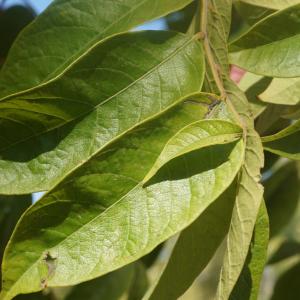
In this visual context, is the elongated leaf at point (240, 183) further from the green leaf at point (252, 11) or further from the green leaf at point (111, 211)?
the green leaf at point (252, 11)

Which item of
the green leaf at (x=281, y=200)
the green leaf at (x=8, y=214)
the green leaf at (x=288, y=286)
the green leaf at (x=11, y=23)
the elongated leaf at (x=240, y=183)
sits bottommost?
the green leaf at (x=288, y=286)

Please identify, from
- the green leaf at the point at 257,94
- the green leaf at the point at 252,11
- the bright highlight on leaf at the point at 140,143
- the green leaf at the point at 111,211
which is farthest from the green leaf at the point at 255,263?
the green leaf at the point at 252,11

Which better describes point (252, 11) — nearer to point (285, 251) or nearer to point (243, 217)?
point (243, 217)

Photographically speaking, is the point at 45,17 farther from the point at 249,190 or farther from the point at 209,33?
the point at 249,190

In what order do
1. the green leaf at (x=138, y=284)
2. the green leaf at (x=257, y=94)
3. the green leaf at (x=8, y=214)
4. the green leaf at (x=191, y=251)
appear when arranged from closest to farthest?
the green leaf at (x=191, y=251) → the green leaf at (x=257, y=94) → the green leaf at (x=8, y=214) → the green leaf at (x=138, y=284)

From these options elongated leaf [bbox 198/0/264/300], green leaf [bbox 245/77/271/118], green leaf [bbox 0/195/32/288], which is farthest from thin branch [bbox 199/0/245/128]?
green leaf [bbox 0/195/32/288]

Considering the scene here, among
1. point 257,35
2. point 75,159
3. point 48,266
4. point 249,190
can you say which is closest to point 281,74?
point 257,35

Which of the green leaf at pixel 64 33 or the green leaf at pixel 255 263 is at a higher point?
the green leaf at pixel 64 33
